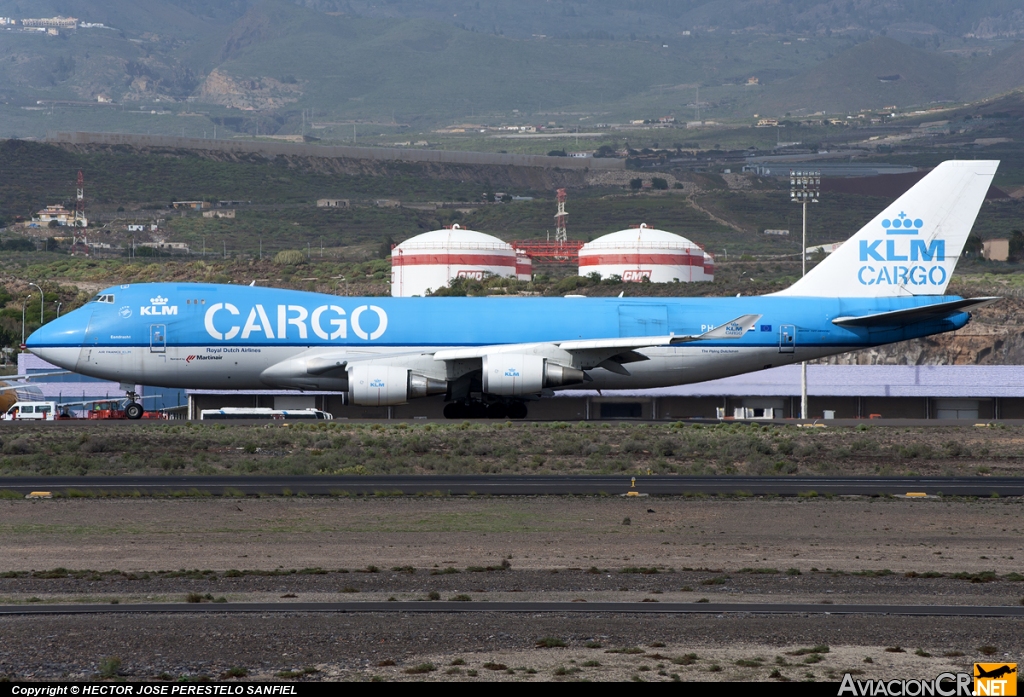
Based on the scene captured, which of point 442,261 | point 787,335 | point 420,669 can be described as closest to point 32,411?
point 787,335

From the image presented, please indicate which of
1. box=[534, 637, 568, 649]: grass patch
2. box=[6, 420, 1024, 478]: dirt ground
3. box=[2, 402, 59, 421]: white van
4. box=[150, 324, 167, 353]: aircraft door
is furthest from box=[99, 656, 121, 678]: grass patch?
box=[2, 402, 59, 421]: white van

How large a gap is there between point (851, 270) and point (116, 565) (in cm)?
3340

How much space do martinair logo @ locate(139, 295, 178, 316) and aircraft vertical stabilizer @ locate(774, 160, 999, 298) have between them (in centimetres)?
2272

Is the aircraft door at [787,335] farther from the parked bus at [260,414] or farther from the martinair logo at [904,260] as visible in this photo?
the parked bus at [260,414]

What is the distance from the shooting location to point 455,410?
44.2 metres

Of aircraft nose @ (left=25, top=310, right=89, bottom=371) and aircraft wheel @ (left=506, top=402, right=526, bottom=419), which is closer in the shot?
aircraft nose @ (left=25, top=310, right=89, bottom=371)

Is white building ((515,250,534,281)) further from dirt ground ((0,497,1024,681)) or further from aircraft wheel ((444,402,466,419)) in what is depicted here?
dirt ground ((0,497,1024,681))

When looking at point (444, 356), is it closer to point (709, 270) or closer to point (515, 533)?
point (515, 533)

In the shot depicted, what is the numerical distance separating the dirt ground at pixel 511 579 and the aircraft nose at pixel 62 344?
1843 cm

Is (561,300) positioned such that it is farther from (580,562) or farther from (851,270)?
(580,562)

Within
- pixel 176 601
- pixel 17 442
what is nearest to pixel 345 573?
pixel 176 601

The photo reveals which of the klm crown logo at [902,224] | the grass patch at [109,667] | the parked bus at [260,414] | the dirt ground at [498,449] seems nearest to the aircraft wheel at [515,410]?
the dirt ground at [498,449]

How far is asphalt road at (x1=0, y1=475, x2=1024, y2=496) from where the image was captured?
26797 millimetres

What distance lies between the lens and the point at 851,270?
45.9m
